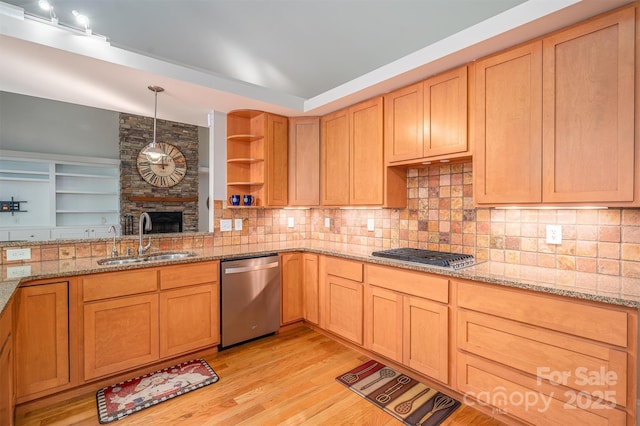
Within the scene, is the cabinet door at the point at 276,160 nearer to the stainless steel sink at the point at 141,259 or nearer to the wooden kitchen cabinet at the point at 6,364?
the stainless steel sink at the point at 141,259

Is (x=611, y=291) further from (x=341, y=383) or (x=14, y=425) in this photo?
(x=14, y=425)

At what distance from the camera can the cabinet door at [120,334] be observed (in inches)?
82.0

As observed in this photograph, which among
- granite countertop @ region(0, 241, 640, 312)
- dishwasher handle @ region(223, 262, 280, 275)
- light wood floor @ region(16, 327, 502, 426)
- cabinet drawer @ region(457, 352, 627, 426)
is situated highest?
granite countertop @ region(0, 241, 640, 312)

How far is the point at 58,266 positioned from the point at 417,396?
8.89ft

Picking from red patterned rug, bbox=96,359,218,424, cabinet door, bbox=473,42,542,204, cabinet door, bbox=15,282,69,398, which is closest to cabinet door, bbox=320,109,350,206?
cabinet door, bbox=473,42,542,204

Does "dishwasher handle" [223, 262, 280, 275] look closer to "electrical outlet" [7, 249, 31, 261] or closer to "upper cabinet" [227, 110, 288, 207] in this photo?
"upper cabinet" [227, 110, 288, 207]

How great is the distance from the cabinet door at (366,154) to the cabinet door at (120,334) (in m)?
2.01

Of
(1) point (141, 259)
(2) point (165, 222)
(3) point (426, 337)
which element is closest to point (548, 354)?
(3) point (426, 337)

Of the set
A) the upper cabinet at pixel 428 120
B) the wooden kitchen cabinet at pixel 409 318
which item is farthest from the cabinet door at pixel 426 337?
the upper cabinet at pixel 428 120

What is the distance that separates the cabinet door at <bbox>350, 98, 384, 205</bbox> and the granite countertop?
60cm

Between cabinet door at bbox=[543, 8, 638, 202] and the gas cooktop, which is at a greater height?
cabinet door at bbox=[543, 8, 638, 202]

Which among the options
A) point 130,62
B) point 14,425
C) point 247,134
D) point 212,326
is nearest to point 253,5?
point 130,62

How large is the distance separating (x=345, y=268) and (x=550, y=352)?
1.55 metres

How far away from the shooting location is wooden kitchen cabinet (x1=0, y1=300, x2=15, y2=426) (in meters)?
1.38
